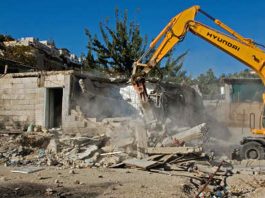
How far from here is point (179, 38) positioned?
12.2 meters

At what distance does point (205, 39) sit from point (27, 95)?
8.78 meters

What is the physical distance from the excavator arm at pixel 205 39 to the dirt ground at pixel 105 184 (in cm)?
392

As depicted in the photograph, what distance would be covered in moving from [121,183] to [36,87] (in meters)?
9.52

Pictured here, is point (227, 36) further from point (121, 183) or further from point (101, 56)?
point (101, 56)

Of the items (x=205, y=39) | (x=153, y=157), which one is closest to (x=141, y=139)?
(x=153, y=157)

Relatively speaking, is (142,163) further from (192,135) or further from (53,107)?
(53,107)

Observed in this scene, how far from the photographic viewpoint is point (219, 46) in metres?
11.6

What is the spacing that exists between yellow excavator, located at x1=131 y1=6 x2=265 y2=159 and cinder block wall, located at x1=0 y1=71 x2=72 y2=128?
4513mm

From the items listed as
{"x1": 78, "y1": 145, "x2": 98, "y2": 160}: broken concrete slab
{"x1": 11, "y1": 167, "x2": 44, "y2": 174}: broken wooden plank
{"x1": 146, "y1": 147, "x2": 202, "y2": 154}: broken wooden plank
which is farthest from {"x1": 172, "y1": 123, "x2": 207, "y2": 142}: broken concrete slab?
{"x1": 11, "y1": 167, "x2": 44, "y2": 174}: broken wooden plank

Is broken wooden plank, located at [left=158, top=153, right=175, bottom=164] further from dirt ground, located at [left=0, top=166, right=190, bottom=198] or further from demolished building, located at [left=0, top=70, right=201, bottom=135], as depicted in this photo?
demolished building, located at [left=0, top=70, right=201, bottom=135]

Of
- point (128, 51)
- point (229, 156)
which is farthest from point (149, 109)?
point (128, 51)

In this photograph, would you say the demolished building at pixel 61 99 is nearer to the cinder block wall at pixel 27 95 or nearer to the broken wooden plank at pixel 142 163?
the cinder block wall at pixel 27 95

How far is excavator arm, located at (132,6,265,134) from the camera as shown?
11.2 m

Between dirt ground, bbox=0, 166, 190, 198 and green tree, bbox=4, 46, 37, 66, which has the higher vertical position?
green tree, bbox=4, 46, 37, 66
